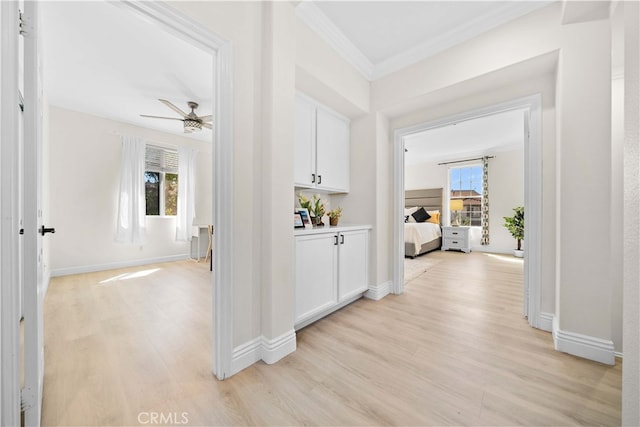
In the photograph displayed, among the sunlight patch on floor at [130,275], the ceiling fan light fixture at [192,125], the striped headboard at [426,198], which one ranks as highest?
the ceiling fan light fixture at [192,125]

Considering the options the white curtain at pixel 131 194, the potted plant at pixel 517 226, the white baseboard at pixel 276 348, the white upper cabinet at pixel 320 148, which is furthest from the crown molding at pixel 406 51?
the potted plant at pixel 517 226

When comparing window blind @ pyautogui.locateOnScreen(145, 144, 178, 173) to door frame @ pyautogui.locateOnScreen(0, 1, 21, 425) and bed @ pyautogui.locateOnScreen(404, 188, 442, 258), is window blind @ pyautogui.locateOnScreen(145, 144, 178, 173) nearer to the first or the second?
door frame @ pyautogui.locateOnScreen(0, 1, 21, 425)

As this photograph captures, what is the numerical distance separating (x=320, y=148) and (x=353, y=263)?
4.13ft

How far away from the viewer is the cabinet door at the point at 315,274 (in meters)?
1.89

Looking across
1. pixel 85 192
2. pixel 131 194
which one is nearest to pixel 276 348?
pixel 131 194

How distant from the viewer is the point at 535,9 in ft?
5.88

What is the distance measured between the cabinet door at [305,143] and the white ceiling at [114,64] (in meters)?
1.04

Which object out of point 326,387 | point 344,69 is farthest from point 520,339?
point 344,69

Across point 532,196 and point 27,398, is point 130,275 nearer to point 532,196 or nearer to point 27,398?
point 27,398

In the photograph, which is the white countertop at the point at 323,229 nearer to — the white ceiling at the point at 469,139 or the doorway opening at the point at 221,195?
the doorway opening at the point at 221,195

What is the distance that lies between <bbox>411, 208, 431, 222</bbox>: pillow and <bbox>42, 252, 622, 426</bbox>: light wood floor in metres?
4.45

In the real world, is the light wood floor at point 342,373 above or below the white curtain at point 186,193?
below

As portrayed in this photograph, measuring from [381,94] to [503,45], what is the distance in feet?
3.57

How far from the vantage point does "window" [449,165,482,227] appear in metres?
6.37
